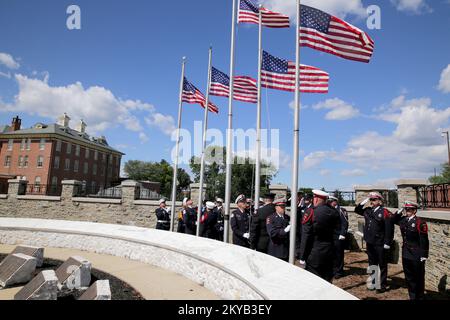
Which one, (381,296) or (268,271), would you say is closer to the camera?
(268,271)

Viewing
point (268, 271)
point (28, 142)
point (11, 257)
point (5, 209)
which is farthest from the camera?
point (28, 142)

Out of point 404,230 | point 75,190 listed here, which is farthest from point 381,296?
point 75,190

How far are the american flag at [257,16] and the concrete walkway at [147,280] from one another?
792cm

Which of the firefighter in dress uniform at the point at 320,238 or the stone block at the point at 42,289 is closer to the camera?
the stone block at the point at 42,289

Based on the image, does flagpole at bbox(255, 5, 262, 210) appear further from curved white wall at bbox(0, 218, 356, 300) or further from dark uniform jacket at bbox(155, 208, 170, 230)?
dark uniform jacket at bbox(155, 208, 170, 230)

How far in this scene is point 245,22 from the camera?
30.9ft

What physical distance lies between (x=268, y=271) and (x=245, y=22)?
8026 millimetres

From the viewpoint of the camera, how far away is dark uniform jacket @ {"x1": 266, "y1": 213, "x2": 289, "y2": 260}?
6211 millimetres

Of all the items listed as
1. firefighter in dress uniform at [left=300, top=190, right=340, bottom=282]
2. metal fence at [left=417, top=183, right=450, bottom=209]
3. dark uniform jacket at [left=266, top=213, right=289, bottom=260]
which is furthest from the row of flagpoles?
metal fence at [left=417, top=183, right=450, bottom=209]

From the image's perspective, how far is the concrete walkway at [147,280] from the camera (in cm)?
485

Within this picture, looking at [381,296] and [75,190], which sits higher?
[75,190]

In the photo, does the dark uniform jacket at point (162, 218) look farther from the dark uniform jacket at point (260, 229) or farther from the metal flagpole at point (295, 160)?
the metal flagpole at point (295, 160)

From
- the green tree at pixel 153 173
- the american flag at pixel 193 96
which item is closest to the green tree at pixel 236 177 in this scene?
the green tree at pixel 153 173
